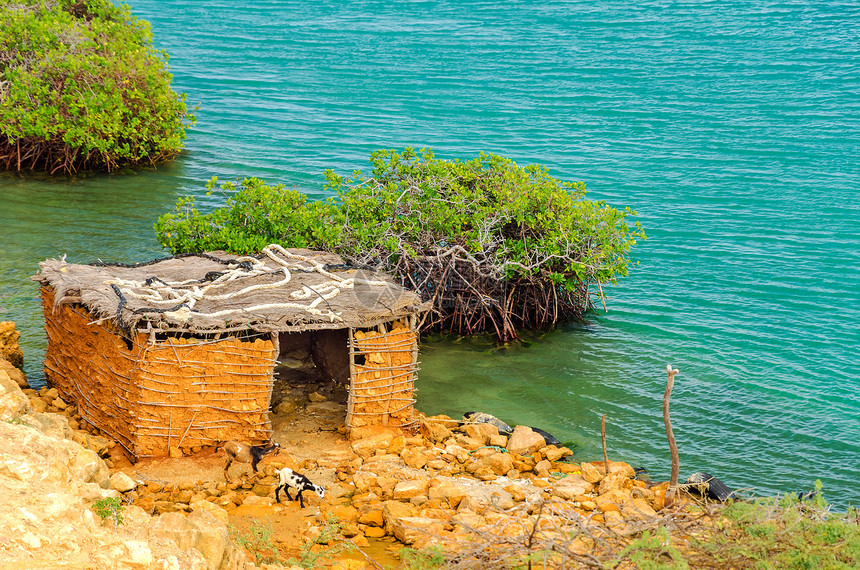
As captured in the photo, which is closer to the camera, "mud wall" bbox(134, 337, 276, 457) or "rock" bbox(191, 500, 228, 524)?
"rock" bbox(191, 500, 228, 524)

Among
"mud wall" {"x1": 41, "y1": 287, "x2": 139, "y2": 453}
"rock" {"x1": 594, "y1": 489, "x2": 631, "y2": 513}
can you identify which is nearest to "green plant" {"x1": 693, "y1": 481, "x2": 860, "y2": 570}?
"rock" {"x1": 594, "y1": 489, "x2": 631, "y2": 513}

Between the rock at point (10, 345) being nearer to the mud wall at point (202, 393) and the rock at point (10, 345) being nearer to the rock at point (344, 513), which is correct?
the mud wall at point (202, 393)

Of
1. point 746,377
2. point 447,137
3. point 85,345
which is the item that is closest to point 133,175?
point 447,137

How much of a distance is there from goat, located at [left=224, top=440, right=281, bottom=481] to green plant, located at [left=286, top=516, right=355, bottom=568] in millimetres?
1567

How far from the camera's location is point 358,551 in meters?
7.68

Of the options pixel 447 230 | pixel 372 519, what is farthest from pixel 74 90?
pixel 372 519

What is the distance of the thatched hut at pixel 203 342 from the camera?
354 inches

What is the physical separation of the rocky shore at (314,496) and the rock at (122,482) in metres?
0.01

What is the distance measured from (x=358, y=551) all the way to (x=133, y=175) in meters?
18.4

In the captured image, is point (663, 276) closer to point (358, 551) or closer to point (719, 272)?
point (719, 272)

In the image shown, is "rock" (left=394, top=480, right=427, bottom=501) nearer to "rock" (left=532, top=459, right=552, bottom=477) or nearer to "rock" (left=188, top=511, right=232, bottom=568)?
"rock" (left=532, top=459, right=552, bottom=477)

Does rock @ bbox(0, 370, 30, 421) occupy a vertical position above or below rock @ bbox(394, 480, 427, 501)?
above

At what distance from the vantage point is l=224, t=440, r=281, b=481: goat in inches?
359

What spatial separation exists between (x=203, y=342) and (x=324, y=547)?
2776 mm
